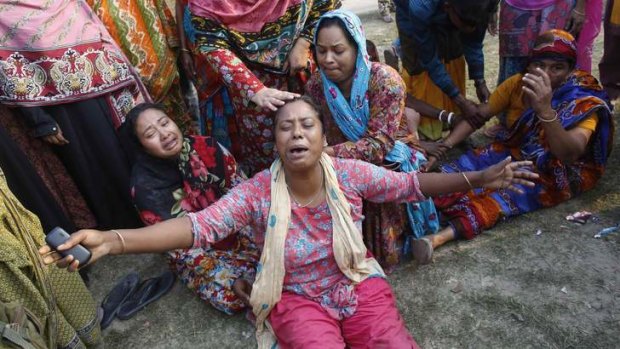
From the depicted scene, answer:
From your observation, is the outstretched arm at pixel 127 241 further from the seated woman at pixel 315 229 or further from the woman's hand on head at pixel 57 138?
the woman's hand on head at pixel 57 138

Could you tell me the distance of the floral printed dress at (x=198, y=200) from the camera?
2.72m

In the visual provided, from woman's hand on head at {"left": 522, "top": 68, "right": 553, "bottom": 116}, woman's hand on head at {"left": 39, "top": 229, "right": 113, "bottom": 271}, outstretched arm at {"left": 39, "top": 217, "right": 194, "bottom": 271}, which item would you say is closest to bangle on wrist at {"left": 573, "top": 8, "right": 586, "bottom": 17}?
woman's hand on head at {"left": 522, "top": 68, "right": 553, "bottom": 116}

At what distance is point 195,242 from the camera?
1.94m

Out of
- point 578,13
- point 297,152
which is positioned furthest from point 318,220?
point 578,13

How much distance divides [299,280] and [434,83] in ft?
7.56

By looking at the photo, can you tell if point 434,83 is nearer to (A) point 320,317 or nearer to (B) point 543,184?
(B) point 543,184

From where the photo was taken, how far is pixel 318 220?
2.20m

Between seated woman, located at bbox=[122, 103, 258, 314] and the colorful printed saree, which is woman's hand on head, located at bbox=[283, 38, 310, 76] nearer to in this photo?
seated woman, located at bbox=[122, 103, 258, 314]

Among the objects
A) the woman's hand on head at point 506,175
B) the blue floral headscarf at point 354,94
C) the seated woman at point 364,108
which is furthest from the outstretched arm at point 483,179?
the blue floral headscarf at point 354,94

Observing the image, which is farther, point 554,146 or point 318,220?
point 554,146

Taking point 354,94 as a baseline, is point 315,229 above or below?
below

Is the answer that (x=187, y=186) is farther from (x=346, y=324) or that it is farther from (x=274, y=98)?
(x=346, y=324)

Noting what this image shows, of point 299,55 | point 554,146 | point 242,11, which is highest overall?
point 242,11

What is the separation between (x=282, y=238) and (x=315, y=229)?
180 millimetres
